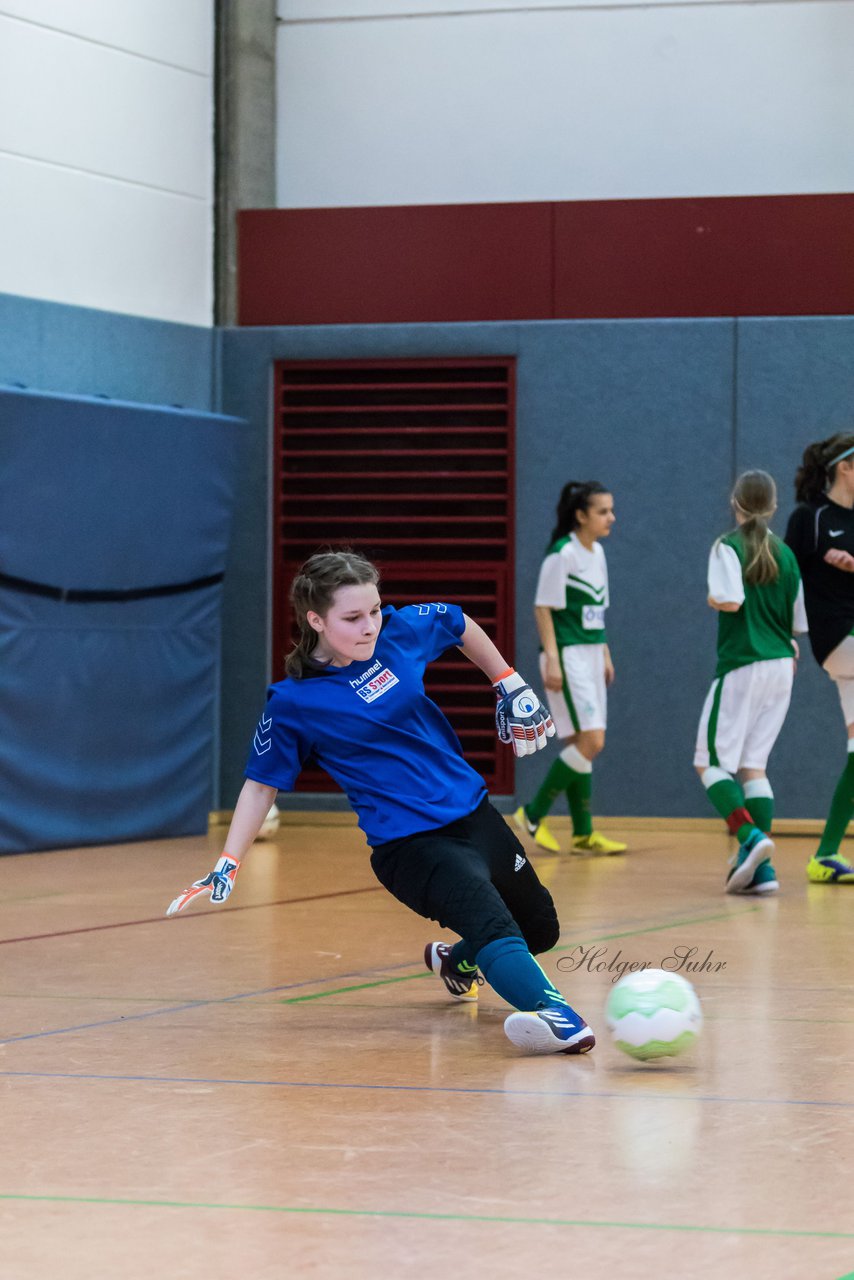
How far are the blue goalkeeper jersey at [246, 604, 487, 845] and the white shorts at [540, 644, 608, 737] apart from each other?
511 cm

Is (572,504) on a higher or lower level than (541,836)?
higher

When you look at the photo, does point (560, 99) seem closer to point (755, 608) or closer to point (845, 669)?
point (755, 608)

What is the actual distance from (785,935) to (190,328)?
21.2 ft

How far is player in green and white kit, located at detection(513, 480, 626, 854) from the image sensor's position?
10156 millimetres

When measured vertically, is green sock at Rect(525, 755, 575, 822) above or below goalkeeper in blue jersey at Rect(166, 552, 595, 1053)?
below

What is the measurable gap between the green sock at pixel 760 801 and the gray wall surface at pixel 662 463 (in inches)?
106

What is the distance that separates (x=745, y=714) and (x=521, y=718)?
366 centimetres


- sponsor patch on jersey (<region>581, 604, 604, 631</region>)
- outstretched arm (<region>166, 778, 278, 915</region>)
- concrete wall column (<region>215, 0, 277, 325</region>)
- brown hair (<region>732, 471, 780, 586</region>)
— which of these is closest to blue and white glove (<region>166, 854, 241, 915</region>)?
outstretched arm (<region>166, 778, 278, 915</region>)

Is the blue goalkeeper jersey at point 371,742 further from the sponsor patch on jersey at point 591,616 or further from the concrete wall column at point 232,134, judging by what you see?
the concrete wall column at point 232,134

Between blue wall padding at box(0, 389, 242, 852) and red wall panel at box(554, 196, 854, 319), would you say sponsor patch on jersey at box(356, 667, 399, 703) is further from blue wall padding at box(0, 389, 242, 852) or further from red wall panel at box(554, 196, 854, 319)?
red wall panel at box(554, 196, 854, 319)

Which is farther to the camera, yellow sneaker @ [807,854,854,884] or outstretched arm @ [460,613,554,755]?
yellow sneaker @ [807,854,854,884]

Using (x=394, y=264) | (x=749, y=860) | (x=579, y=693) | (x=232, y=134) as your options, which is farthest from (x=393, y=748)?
(x=232, y=134)

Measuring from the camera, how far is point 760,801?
8.63 meters

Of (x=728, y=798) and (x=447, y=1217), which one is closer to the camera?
(x=447, y=1217)
